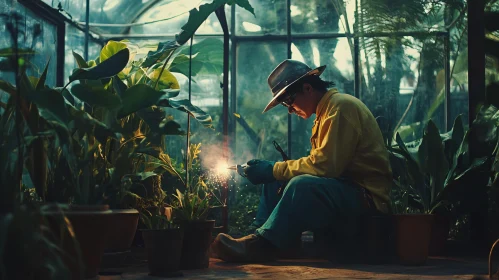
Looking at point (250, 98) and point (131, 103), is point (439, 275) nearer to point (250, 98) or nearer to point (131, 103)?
point (131, 103)

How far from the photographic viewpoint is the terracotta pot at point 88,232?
9.62ft

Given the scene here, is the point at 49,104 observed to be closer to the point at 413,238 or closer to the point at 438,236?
the point at 413,238

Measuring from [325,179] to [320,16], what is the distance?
4314 mm

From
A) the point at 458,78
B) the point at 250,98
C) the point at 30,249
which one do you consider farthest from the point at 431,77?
the point at 30,249

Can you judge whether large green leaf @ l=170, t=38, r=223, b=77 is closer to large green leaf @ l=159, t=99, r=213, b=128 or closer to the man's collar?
the man's collar

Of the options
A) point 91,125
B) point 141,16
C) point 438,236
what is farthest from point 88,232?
point 141,16

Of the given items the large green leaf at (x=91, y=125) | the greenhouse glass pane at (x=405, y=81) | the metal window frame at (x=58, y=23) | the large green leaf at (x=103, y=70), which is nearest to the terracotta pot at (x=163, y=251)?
the large green leaf at (x=91, y=125)

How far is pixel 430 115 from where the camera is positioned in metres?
7.78

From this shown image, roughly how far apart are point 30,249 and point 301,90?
2458 mm

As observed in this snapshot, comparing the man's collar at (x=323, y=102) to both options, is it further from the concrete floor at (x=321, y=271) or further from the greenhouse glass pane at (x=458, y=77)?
the greenhouse glass pane at (x=458, y=77)

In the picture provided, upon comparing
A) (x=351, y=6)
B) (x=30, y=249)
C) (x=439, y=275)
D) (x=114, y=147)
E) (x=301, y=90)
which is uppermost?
(x=351, y=6)

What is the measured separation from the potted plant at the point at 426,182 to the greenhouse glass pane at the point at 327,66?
280 cm

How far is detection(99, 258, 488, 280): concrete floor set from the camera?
135 inches

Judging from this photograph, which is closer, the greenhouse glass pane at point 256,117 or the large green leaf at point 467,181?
the large green leaf at point 467,181
